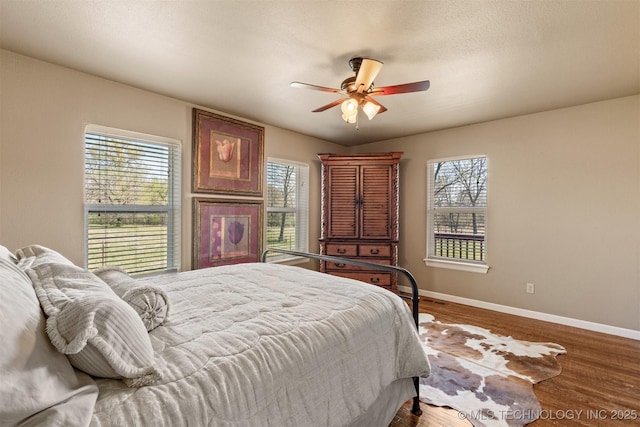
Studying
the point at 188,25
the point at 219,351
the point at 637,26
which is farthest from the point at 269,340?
the point at 637,26

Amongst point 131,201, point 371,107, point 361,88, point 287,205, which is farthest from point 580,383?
point 131,201

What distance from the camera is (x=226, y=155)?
11.6 ft

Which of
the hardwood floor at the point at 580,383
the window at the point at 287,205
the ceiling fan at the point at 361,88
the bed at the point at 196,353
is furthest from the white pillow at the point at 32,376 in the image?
the window at the point at 287,205

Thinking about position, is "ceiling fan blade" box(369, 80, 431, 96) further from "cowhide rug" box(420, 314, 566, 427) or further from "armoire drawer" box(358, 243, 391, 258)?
"armoire drawer" box(358, 243, 391, 258)

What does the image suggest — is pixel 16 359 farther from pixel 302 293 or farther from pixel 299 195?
pixel 299 195

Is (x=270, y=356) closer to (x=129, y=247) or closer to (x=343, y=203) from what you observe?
(x=129, y=247)

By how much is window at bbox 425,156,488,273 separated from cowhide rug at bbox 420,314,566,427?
3.98ft

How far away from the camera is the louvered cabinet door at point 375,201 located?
4.27 m

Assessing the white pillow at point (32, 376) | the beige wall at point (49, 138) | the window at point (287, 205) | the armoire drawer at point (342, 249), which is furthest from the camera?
the armoire drawer at point (342, 249)

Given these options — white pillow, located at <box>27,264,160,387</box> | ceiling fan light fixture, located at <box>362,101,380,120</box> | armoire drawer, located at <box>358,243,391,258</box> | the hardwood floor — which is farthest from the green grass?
the hardwood floor

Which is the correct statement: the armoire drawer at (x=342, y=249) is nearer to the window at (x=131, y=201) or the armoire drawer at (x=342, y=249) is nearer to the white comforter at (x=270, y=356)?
the window at (x=131, y=201)

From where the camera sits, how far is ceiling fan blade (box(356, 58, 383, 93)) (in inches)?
78.5

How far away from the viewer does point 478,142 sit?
3.92 metres

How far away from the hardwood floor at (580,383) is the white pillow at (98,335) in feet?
5.05
